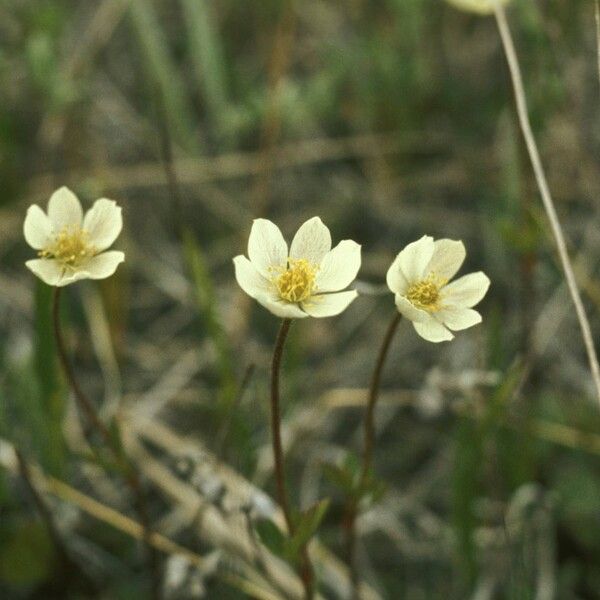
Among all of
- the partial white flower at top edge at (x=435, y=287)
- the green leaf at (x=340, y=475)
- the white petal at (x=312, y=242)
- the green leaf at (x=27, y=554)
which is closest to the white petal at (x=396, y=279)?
the partial white flower at top edge at (x=435, y=287)

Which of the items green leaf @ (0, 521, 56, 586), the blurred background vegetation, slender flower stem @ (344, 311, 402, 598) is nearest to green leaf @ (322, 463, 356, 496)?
slender flower stem @ (344, 311, 402, 598)

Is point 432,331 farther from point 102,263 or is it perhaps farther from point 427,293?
point 102,263

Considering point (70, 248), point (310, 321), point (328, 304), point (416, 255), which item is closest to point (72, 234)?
point (70, 248)

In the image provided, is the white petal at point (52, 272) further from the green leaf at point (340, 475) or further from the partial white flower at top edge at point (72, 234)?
the green leaf at point (340, 475)

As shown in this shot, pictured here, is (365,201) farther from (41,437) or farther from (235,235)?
(41,437)

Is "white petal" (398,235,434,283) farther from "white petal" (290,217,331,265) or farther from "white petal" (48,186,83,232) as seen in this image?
"white petal" (48,186,83,232)
